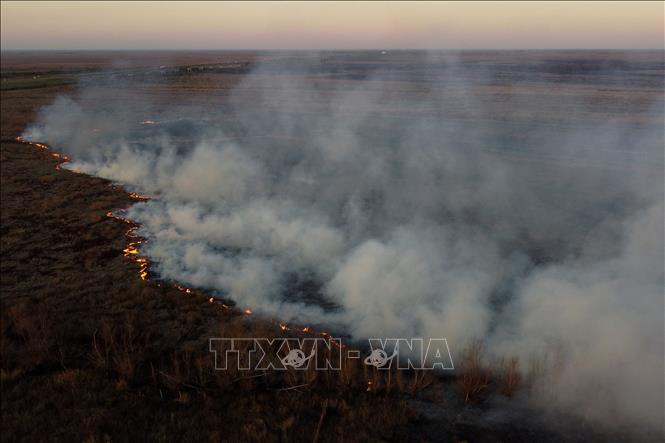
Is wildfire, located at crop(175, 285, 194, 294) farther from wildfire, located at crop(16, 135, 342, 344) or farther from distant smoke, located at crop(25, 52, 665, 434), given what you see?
distant smoke, located at crop(25, 52, 665, 434)

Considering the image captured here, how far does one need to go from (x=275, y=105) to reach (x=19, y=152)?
68.7ft

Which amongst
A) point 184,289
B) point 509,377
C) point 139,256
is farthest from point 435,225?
point 139,256

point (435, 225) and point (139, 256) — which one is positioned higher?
point (435, 225)

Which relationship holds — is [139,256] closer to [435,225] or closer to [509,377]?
[435,225]

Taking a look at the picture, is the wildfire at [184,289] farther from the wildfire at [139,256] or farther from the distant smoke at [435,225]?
the distant smoke at [435,225]

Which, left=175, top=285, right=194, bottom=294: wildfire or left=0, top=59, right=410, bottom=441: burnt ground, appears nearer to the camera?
left=0, top=59, right=410, bottom=441: burnt ground

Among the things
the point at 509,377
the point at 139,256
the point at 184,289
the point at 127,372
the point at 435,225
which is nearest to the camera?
the point at 509,377

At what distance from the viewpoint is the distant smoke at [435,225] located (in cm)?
759

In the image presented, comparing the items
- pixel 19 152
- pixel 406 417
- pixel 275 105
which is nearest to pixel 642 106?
pixel 275 105

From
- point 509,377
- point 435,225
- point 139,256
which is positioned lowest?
point 509,377

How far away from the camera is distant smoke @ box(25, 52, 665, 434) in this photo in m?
7.59

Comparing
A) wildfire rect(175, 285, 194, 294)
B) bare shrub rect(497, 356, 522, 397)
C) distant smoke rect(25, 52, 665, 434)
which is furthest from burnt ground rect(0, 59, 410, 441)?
bare shrub rect(497, 356, 522, 397)

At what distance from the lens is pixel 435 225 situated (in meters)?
12.7

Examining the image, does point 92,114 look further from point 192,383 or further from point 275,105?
point 192,383
